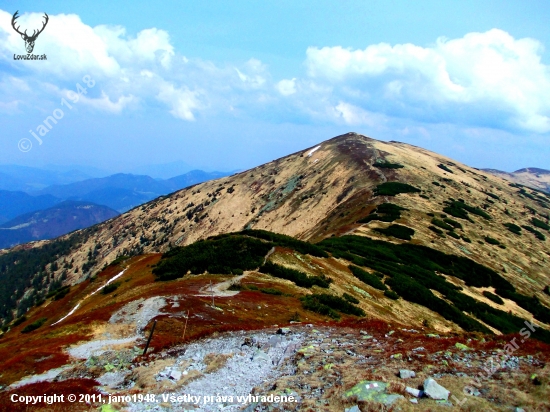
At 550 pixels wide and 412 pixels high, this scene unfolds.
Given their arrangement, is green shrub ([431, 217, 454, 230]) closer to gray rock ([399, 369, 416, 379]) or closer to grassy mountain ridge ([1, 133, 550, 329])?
grassy mountain ridge ([1, 133, 550, 329])

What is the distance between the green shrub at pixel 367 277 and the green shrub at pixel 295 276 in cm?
495

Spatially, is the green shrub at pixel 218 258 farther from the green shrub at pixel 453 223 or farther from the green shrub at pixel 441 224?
the green shrub at pixel 453 223

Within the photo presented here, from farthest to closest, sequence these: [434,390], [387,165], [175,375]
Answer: [387,165] < [175,375] < [434,390]

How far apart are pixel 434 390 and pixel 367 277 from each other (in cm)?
2392

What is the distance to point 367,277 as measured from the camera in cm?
3356

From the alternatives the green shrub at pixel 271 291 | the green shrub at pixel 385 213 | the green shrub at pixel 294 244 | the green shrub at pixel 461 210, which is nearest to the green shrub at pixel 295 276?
the green shrub at pixel 271 291

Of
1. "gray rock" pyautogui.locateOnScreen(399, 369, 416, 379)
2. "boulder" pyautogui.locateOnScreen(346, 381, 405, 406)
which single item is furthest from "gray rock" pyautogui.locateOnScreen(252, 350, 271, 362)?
"gray rock" pyautogui.locateOnScreen(399, 369, 416, 379)

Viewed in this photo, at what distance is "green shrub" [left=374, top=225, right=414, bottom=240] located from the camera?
5031 centimetres

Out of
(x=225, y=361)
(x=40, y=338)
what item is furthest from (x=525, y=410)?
(x=40, y=338)

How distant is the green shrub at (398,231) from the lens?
50312 millimetres

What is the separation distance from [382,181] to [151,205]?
319 ft

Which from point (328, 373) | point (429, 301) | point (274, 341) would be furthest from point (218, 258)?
point (328, 373)

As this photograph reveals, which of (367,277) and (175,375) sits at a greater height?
(367,277)

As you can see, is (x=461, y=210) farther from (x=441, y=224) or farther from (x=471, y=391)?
(x=471, y=391)
